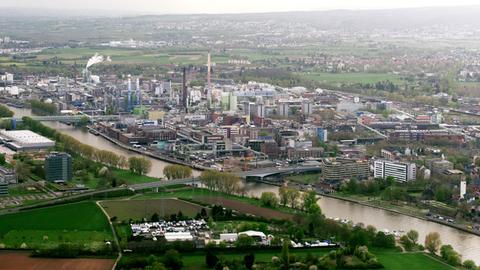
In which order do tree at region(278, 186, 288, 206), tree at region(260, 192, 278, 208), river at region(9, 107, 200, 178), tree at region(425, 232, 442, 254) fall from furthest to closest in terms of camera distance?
1. river at region(9, 107, 200, 178)
2. tree at region(278, 186, 288, 206)
3. tree at region(260, 192, 278, 208)
4. tree at region(425, 232, 442, 254)

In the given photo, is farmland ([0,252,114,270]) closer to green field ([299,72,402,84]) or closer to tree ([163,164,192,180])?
tree ([163,164,192,180])

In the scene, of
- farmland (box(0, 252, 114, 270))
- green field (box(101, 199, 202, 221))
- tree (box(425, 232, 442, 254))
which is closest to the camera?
farmland (box(0, 252, 114, 270))

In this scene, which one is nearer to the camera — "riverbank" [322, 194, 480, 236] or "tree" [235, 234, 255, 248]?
"tree" [235, 234, 255, 248]

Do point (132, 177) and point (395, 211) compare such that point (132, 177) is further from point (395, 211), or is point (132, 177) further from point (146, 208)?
point (395, 211)

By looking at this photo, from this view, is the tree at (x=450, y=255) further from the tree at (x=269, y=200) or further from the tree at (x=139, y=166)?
the tree at (x=139, y=166)

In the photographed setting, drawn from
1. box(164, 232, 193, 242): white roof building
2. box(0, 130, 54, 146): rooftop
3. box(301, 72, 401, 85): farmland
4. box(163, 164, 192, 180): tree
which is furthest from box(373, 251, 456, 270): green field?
box(301, 72, 401, 85): farmland

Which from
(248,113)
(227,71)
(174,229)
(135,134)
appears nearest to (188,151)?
(135,134)
